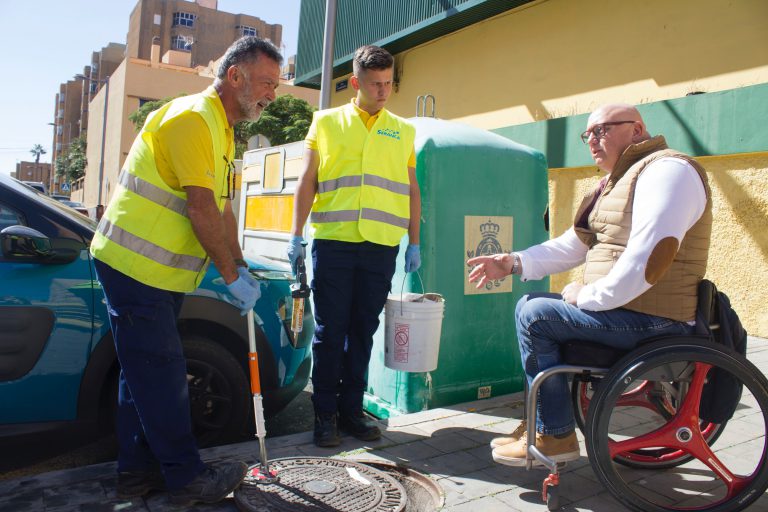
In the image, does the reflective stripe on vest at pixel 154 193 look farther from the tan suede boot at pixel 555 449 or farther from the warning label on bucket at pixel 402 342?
the tan suede boot at pixel 555 449

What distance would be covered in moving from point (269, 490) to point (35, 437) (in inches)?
43.7

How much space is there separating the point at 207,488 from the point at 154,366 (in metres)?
Answer: 0.53

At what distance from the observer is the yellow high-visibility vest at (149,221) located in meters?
2.54

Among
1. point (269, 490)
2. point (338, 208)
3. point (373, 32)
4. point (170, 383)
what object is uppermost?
point (373, 32)

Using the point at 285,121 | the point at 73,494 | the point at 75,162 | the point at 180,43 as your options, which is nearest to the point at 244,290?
the point at 73,494

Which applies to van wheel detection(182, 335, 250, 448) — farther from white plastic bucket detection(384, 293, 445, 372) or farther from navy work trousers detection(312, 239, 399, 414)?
white plastic bucket detection(384, 293, 445, 372)

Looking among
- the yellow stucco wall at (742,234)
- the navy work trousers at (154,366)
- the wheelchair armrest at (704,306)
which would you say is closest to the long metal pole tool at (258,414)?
the navy work trousers at (154,366)

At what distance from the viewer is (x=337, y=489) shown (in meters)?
2.78

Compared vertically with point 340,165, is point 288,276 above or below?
below

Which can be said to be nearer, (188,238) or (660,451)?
(188,238)

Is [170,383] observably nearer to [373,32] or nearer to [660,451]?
[660,451]

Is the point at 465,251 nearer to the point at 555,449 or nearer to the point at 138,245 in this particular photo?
the point at 555,449

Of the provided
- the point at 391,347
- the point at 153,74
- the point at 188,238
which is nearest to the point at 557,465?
the point at 391,347

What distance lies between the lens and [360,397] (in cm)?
357
